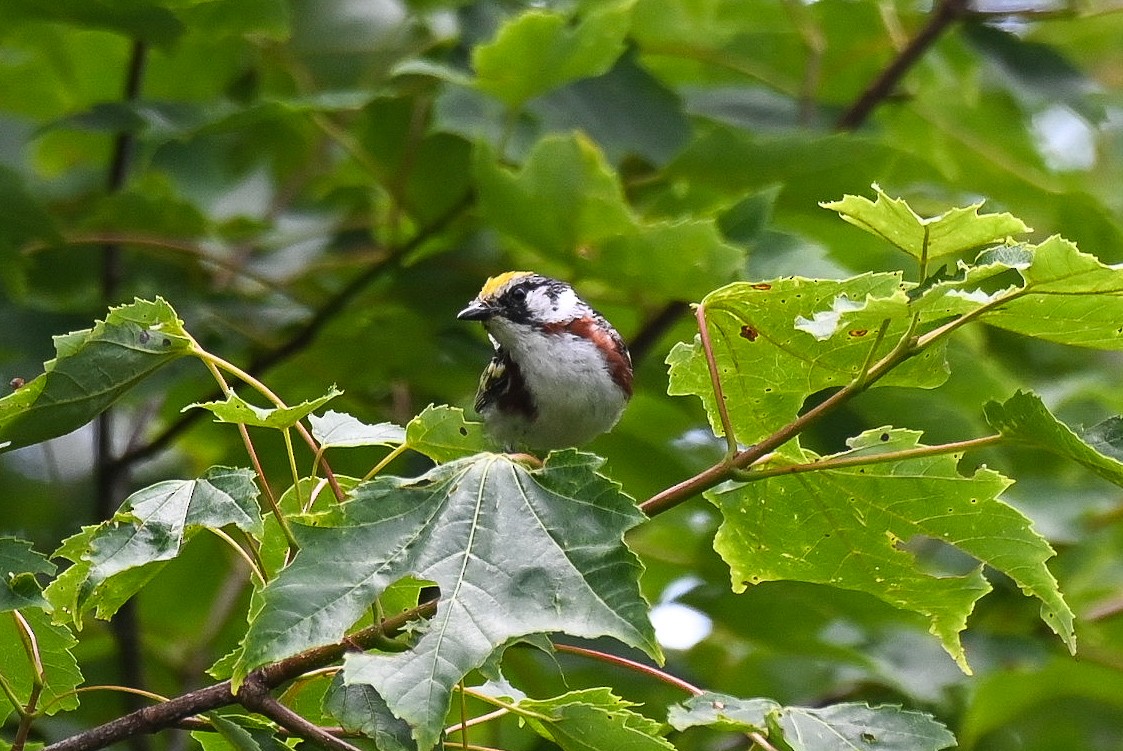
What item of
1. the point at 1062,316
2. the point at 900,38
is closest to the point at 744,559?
the point at 1062,316

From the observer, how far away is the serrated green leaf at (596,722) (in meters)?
2.32

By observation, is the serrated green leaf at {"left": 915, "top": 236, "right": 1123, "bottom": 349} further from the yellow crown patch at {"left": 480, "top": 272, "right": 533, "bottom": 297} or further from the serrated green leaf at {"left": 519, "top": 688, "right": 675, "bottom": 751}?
the yellow crown patch at {"left": 480, "top": 272, "right": 533, "bottom": 297}

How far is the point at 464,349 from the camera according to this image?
14.6 feet

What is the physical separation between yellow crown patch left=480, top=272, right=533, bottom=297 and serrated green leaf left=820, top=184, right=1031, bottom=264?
80.6 inches

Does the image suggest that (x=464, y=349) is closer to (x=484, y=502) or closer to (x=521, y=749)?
(x=521, y=749)

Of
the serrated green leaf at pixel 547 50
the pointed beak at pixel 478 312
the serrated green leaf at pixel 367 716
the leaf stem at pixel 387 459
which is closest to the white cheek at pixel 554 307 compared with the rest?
the pointed beak at pixel 478 312

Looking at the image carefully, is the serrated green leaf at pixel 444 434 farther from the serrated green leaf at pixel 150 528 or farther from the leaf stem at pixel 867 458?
the leaf stem at pixel 867 458

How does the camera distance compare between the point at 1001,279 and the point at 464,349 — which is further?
the point at 1001,279

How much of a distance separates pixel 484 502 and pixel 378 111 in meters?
2.72

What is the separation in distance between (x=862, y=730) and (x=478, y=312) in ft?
6.77

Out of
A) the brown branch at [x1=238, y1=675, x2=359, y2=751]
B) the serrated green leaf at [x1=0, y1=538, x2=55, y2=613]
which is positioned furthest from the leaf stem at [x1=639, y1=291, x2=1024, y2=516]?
the serrated green leaf at [x1=0, y1=538, x2=55, y2=613]

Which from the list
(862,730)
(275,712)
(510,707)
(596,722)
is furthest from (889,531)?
(275,712)

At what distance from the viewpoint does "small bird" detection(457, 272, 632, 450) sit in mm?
3957

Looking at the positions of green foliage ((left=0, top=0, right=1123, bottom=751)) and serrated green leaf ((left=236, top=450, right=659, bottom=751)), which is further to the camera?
green foliage ((left=0, top=0, right=1123, bottom=751))
